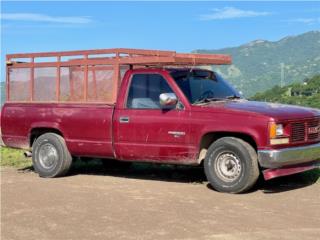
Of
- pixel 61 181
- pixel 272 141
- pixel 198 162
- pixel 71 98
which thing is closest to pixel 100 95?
pixel 71 98

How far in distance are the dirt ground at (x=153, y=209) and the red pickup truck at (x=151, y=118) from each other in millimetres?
437

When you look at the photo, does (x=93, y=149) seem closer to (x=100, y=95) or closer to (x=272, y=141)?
(x=100, y=95)

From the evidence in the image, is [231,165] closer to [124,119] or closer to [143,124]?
[143,124]

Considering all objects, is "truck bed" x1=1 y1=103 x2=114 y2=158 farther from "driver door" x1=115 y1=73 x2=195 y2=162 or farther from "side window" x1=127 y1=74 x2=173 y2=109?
"side window" x1=127 y1=74 x2=173 y2=109

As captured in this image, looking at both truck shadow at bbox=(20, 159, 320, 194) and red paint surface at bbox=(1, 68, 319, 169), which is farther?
truck shadow at bbox=(20, 159, 320, 194)

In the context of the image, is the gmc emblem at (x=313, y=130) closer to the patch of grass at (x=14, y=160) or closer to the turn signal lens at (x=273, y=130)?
the turn signal lens at (x=273, y=130)

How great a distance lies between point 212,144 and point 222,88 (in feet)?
4.55

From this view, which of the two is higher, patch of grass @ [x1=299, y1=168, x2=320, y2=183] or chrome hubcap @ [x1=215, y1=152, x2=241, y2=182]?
chrome hubcap @ [x1=215, y1=152, x2=241, y2=182]

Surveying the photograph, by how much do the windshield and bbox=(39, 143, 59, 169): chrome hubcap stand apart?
9.00 ft

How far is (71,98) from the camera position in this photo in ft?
33.5

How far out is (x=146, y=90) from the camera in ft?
30.0

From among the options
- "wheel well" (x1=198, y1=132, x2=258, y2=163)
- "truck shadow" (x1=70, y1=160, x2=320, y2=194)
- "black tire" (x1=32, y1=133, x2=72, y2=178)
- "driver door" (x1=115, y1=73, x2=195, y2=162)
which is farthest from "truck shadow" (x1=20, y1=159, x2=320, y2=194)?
"driver door" (x1=115, y1=73, x2=195, y2=162)

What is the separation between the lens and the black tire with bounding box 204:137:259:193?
7930 mm

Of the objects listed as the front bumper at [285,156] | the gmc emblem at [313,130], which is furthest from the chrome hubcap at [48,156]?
the gmc emblem at [313,130]
